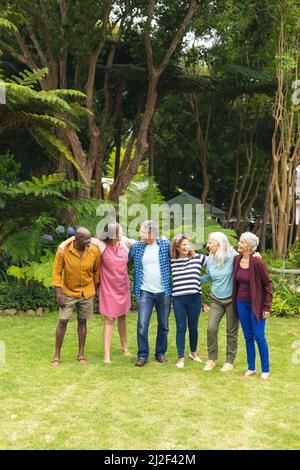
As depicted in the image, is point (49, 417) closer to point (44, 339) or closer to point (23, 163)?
point (44, 339)

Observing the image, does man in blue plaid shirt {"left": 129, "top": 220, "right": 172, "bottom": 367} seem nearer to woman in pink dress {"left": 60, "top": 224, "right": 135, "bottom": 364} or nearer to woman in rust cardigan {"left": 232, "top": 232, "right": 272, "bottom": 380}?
woman in pink dress {"left": 60, "top": 224, "right": 135, "bottom": 364}

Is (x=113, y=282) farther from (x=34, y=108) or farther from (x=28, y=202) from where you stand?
(x=34, y=108)

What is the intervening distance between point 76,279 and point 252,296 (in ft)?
6.03

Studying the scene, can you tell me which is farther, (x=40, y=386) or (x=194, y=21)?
(x=194, y=21)

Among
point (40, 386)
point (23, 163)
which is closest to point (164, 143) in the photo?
point (23, 163)

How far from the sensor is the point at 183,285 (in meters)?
6.39

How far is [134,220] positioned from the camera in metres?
10.7

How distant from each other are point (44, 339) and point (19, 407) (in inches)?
111

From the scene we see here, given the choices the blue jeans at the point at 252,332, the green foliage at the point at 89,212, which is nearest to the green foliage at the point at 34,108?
the green foliage at the point at 89,212

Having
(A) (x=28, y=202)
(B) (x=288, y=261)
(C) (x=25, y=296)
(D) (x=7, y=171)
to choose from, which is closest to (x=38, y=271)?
(C) (x=25, y=296)

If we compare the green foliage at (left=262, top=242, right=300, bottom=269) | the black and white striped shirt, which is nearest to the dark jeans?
the black and white striped shirt

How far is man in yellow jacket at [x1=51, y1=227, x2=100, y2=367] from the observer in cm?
633

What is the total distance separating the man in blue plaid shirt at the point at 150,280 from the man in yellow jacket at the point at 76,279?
1.57 feet

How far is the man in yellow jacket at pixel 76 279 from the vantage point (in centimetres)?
633
